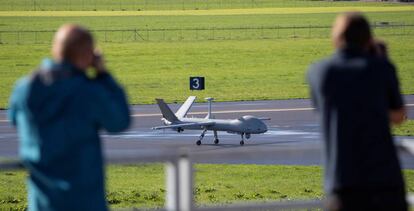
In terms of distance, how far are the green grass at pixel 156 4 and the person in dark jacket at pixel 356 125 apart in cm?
13587

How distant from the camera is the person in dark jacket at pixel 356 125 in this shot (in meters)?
7.22

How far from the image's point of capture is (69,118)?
701cm

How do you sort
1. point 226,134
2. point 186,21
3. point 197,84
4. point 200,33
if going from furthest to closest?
1. point 186,21
2. point 200,33
3. point 197,84
4. point 226,134

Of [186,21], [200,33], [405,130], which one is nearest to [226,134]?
[405,130]

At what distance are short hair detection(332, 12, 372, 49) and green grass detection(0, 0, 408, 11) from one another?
136 meters

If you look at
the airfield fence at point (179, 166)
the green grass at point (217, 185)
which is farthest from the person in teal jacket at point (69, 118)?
the green grass at point (217, 185)

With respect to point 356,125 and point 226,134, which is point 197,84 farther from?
point 356,125

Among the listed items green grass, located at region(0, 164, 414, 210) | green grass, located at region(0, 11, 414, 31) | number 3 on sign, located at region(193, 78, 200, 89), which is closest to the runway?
green grass, located at region(0, 164, 414, 210)

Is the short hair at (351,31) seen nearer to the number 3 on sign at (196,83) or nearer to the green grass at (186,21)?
the number 3 on sign at (196,83)

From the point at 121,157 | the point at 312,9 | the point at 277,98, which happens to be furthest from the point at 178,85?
the point at 312,9

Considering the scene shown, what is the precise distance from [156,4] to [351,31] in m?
151

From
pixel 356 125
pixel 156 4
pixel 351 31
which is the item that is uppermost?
pixel 351 31

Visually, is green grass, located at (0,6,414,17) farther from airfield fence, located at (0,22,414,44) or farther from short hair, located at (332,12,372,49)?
short hair, located at (332,12,372,49)

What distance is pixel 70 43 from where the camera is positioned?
6.97m
